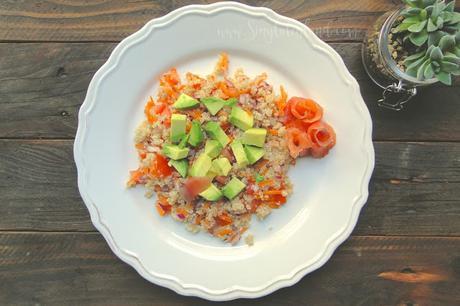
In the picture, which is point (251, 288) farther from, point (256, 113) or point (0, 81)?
point (0, 81)

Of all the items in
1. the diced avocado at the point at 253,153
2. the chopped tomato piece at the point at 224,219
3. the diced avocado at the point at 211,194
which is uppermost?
the diced avocado at the point at 253,153

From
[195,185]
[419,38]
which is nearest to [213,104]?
[195,185]

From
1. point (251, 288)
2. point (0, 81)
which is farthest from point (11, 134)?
point (251, 288)

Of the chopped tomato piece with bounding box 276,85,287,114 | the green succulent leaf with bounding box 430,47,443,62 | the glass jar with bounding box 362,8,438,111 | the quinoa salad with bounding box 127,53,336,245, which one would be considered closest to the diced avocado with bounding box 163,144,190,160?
the quinoa salad with bounding box 127,53,336,245

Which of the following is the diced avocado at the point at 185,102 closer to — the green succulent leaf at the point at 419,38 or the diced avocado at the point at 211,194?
the diced avocado at the point at 211,194

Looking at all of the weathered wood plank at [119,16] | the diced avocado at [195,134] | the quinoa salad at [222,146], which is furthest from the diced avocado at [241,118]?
the weathered wood plank at [119,16]
